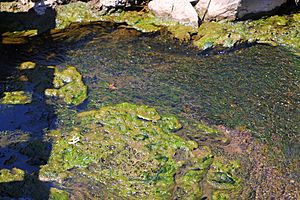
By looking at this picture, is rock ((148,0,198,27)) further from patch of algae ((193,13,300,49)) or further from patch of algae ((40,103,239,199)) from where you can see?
patch of algae ((40,103,239,199))

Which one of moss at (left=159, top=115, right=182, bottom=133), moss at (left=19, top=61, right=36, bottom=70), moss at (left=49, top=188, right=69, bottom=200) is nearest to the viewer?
moss at (left=49, top=188, right=69, bottom=200)

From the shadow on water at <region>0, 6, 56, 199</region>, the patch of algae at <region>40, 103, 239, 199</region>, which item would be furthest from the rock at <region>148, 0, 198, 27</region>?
the patch of algae at <region>40, 103, 239, 199</region>

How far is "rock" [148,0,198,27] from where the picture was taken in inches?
290

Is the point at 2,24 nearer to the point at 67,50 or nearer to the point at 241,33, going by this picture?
the point at 67,50

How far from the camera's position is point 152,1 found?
773 centimetres

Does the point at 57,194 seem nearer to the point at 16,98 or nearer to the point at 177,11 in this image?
the point at 16,98

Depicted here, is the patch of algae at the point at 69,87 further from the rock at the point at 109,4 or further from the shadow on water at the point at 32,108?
the rock at the point at 109,4

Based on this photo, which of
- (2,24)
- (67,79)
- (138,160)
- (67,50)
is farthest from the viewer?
(2,24)

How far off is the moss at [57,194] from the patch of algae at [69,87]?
5.15 ft

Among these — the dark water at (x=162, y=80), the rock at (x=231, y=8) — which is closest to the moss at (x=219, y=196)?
the dark water at (x=162, y=80)

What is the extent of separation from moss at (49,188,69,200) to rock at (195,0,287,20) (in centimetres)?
424

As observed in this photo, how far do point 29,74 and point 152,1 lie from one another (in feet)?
8.90

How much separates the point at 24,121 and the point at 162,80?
203 centimetres

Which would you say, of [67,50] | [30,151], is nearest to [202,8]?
[67,50]
